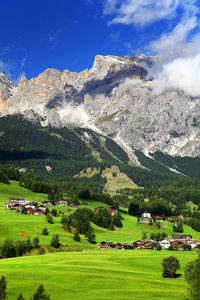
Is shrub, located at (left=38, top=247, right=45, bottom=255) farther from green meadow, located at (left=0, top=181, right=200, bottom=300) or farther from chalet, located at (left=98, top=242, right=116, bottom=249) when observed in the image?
chalet, located at (left=98, top=242, right=116, bottom=249)

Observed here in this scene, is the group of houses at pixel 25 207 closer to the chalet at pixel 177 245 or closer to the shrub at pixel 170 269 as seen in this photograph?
the chalet at pixel 177 245

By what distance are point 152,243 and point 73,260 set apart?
189 feet

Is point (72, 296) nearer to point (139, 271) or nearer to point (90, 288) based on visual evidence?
point (90, 288)

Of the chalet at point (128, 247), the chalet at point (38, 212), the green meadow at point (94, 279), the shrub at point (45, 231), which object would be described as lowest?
the chalet at point (128, 247)

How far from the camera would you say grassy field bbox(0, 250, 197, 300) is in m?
56.0

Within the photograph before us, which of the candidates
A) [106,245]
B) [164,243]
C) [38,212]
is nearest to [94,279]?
[106,245]

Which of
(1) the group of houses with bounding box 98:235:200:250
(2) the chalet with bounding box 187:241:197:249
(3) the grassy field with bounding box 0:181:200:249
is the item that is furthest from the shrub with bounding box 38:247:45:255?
(2) the chalet with bounding box 187:241:197:249

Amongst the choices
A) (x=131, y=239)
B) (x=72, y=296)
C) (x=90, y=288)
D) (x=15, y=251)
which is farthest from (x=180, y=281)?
(x=131, y=239)

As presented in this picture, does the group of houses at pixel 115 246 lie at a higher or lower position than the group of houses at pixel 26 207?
lower

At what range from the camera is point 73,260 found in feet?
284

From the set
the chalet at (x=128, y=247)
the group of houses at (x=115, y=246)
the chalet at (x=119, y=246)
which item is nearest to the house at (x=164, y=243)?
the chalet at (x=128, y=247)

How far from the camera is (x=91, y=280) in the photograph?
6412 cm

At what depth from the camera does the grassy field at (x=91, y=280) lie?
5603 centimetres

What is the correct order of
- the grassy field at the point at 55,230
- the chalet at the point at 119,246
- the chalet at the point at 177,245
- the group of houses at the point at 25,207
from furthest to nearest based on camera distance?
1. the group of houses at the point at 25,207
2. the chalet at the point at 177,245
3. the chalet at the point at 119,246
4. the grassy field at the point at 55,230
